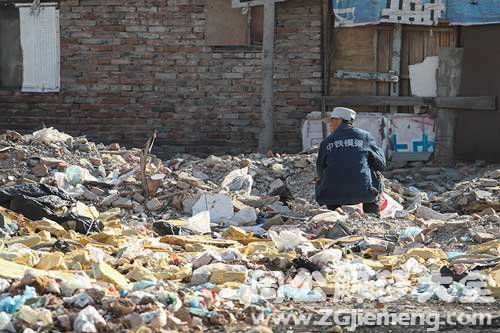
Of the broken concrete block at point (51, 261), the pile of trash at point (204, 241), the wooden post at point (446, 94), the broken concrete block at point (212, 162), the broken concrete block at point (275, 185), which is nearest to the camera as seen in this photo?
the pile of trash at point (204, 241)

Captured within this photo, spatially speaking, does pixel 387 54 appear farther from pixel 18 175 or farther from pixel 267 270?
pixel 267 270

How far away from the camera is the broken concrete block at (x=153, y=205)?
35.1 ft

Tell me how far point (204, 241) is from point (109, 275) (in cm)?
195

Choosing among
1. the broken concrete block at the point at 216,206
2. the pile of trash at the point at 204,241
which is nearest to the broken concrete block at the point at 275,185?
the pile of trash at the point at 204,241

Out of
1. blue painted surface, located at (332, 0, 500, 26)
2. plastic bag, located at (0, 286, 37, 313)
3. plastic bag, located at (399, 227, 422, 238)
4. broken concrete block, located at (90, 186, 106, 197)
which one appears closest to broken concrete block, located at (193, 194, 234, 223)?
broken concrete block, located at (90, 186, 106, 197)

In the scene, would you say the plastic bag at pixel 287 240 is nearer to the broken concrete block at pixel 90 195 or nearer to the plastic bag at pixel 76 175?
the broken concrete block at pixel 90 195

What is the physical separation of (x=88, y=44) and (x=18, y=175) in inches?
198

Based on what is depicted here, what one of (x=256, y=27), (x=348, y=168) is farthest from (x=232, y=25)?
(x=348, y=168)

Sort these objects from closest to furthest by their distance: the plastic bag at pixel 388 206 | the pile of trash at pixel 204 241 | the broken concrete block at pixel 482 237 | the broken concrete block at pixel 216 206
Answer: the pile of trash at pixel 204 241, the broken concrete block at pixel 482 237, the broken concrete block at pixel 216 206, the plastic bag at pixel 388 206

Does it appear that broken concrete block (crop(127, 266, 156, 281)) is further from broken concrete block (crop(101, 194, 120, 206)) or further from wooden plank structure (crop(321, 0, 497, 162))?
wooden plank structure (crop(321, 0, 497, 162))

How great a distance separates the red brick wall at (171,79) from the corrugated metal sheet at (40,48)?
14 centimetres

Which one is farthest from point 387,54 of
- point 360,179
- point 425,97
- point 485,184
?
point 360,179

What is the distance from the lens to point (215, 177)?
12.3 metres

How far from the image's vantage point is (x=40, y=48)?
16391 millimetres
